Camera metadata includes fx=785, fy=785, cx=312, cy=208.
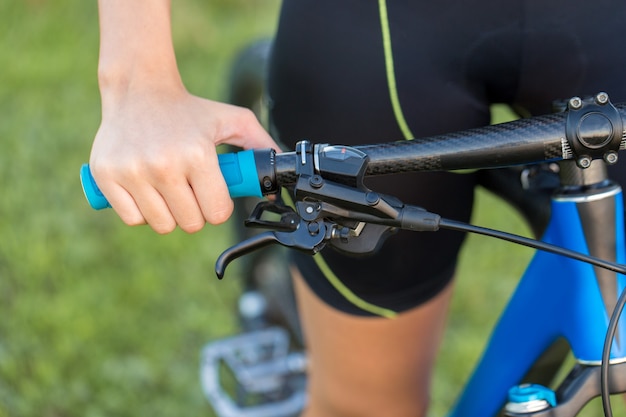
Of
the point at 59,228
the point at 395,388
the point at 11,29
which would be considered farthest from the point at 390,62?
the point at 11,29

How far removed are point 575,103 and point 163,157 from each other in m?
0.42

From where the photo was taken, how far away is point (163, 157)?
2.67 ft

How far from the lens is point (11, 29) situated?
395 centimetres

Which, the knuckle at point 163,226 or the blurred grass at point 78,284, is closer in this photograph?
the knuckle at point 163,226

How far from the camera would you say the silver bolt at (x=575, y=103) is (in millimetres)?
774

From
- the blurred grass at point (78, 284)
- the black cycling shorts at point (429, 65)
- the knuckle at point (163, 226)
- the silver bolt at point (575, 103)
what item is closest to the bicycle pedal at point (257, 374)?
the blurred grass at point (78, 284)

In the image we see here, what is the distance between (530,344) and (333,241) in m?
0.40

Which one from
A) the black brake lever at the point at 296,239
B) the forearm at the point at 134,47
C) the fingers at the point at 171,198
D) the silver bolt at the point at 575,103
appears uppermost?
the forearm at the point at 134,47

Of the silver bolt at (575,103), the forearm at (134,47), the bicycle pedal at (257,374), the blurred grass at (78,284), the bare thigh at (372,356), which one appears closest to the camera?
the silver bolt at (575,103)

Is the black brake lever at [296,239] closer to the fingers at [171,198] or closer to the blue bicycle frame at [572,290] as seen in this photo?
the fingers at [171,198]

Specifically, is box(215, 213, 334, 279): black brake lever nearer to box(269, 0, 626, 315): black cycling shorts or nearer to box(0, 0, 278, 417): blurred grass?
box(269, 0, 626, 315): black cycling shorts

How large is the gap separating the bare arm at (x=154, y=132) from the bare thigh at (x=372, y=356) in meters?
0.44

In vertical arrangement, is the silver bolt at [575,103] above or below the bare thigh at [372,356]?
above

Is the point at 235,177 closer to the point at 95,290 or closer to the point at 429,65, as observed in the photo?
the point at 429,65
